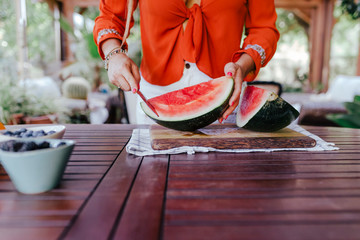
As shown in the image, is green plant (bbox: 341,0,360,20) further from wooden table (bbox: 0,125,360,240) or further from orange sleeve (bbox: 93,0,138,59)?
wooden table (bbox: 0,125,360,240)

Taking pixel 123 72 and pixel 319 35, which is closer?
pixel 123 72

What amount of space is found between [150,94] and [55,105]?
2.93 m

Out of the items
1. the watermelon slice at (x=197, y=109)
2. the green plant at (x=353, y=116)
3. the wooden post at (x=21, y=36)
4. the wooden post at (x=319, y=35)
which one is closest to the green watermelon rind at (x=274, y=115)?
the watermelon slice at (x=197, y=109)

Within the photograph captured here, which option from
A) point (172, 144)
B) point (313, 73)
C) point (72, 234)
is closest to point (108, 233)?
point (72, 234)

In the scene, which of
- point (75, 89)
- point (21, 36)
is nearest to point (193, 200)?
point (75, 89)

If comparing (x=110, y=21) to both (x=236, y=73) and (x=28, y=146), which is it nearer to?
(x=236, y=73)

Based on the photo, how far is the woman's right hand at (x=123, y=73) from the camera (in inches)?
46.0

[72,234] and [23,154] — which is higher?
[23,154]

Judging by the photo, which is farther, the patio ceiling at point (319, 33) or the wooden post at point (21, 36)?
the patio ceiling at point (319, 33)

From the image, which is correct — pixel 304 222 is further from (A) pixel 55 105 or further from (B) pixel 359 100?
(A) pixel 55 105

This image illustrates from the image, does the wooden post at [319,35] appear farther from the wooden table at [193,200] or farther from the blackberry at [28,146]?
the blackberry at [28,146]

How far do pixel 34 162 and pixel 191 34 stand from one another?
1.04 meters

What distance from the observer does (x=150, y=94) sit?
5.40ft

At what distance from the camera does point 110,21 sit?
146 centimetres
